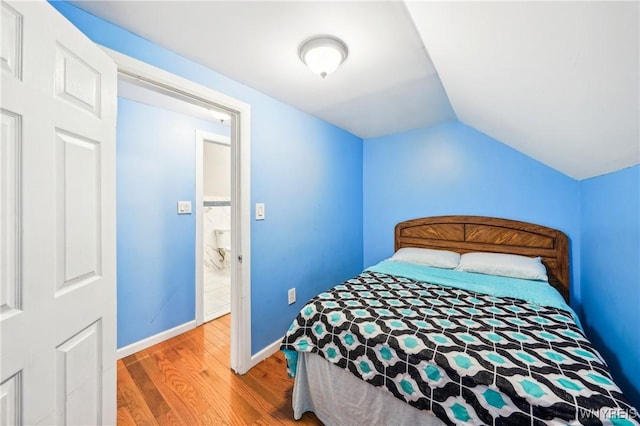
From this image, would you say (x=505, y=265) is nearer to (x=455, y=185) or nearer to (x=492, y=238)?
(x=492, y=238)

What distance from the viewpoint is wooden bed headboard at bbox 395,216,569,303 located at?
6.86 feet

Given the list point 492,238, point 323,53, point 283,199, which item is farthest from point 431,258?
point 323,53

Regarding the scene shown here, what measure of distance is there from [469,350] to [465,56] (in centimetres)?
134

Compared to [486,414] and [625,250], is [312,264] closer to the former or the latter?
[486,414]

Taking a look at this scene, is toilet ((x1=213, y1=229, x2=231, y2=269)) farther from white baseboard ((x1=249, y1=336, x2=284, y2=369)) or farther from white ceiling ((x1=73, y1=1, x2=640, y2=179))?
white ceiling ((x1=73, y1=1, x2=640, y2=179))

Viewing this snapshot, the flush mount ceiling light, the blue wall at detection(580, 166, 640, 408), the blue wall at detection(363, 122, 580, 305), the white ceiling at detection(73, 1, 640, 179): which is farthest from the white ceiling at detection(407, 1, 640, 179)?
the blue wall at detection(363, 122, 580, 305)

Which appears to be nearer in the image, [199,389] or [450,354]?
[450,354]

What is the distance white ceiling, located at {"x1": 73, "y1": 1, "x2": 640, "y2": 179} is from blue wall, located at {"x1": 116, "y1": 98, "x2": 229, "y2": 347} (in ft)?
3.24

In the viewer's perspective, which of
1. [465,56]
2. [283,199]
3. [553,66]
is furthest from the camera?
[283,199]

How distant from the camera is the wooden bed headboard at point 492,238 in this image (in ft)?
6.86

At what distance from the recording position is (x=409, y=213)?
285cm

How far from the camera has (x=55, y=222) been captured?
2.77 ft

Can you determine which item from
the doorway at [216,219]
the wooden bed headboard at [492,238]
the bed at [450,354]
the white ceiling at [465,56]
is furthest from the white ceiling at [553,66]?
the doorway at [216,219]

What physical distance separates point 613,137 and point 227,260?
468cm
